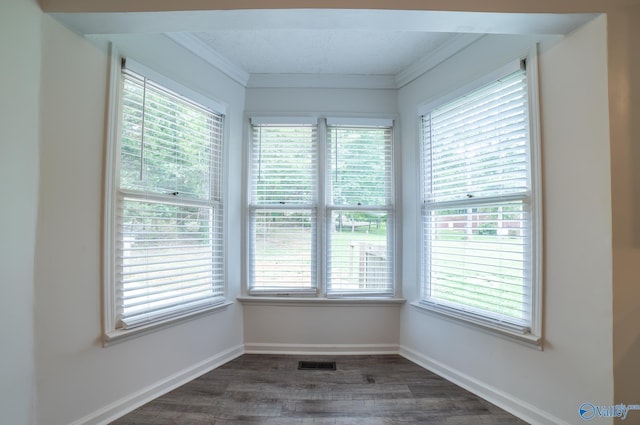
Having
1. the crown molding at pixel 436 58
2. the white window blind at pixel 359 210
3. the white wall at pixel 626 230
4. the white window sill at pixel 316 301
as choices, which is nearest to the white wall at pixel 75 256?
the white window sill at pixel 316 301

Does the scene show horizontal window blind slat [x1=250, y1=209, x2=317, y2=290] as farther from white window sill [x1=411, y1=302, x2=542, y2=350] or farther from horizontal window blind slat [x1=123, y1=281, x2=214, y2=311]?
white window sill [x1=411, y1=302, x2=542, y2=350]

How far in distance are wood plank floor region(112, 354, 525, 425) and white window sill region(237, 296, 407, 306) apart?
493mm

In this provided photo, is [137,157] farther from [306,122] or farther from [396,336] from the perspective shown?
[396,336]

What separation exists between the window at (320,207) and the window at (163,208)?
1.29ft

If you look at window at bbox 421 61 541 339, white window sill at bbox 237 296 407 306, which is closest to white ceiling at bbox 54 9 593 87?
window at bbox 421 61 541 339

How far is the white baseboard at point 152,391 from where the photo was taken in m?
1.67

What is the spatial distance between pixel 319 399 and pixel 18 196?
2.06 m

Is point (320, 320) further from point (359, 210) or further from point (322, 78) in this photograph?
point (322, 78)

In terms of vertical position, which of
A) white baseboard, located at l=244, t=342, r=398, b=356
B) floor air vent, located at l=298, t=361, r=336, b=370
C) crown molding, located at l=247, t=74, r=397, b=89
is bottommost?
floor air vent, located at l=298, t=361, r=336, b=370

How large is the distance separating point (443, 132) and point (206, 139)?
1.96 m

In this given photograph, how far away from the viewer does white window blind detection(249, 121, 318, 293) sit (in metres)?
2.66

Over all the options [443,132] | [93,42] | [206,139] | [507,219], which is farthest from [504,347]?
[93,42]

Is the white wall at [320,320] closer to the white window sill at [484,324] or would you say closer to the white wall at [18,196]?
the white window sill at [484,324]

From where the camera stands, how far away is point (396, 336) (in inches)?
104
